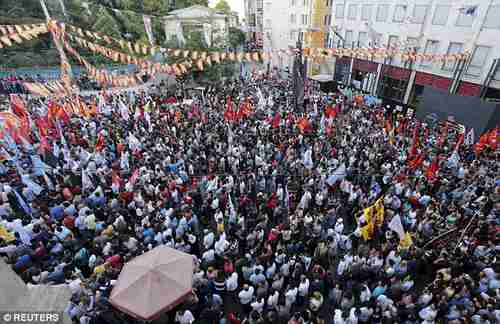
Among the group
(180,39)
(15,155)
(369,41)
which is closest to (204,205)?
(15,155)

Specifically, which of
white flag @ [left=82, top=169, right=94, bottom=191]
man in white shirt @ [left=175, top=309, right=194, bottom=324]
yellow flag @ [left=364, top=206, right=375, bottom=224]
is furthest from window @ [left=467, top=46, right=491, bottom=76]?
white flag @ [left=82, top=169, right=94, bottom=191]

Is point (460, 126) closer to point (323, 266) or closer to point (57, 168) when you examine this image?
point (323, 266)

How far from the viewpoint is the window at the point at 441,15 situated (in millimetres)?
19625

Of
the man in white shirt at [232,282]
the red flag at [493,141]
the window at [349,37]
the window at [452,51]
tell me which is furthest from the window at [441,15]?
the man in white shirt at [232,282]

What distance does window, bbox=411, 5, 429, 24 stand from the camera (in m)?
20.8

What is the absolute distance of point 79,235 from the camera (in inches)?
344

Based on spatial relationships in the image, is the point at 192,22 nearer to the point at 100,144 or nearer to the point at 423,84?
the point at 100,144

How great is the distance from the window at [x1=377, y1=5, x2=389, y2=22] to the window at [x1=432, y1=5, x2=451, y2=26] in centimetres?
382

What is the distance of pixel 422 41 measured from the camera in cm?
2147

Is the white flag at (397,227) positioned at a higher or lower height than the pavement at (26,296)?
lower

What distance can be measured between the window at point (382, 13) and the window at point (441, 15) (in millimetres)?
3818

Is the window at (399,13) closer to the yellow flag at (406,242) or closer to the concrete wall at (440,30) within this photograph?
the concrete wall at (440,30)

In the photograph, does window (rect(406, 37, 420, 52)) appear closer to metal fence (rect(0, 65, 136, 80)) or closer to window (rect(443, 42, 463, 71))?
window (rect(443, 42, 463, 71))

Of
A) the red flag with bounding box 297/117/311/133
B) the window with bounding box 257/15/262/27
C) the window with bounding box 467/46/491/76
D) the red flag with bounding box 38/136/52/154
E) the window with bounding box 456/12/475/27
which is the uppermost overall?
the window with bounding box 456/12/475/27
